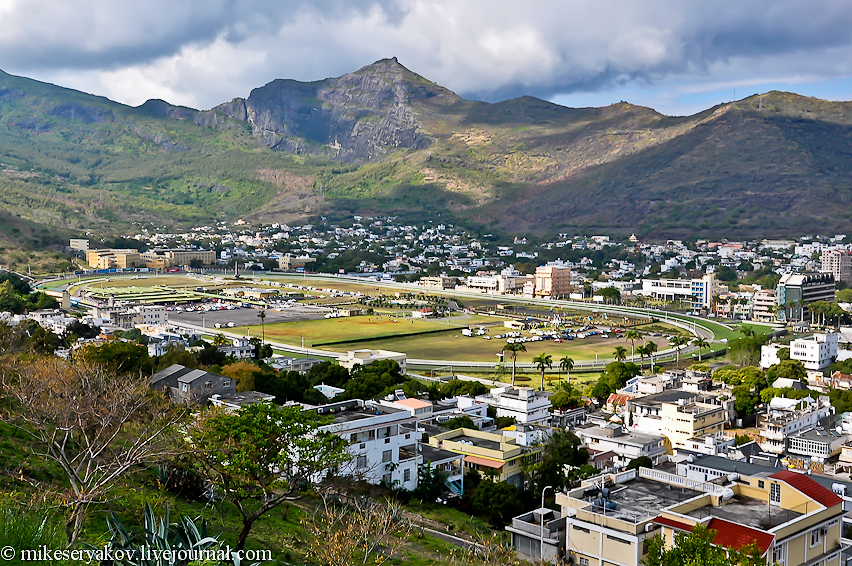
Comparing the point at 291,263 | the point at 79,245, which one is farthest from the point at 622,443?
the point at 79,245

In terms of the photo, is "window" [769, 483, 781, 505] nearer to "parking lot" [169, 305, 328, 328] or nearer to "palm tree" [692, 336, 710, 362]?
"palm tree" [692, 336, 710, 362]

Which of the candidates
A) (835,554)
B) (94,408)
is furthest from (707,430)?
(94,408)

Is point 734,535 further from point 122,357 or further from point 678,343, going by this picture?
point 678,343

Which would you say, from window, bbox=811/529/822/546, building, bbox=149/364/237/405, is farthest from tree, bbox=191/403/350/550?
building, bbox=149/364/237/405

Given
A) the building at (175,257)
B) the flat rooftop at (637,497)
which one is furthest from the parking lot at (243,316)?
the flat rooftop at (637,497)

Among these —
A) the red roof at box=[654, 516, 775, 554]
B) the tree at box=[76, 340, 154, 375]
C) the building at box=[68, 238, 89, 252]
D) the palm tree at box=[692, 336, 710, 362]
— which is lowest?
the palm tree at box=[692, 336, 710, 362]

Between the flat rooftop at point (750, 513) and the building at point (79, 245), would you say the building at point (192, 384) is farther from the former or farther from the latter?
the building at point (79, 245)

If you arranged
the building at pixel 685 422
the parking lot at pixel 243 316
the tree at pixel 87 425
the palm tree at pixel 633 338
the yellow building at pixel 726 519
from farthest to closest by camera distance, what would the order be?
the parking lot at pixel 243 316, the palm tree at pixel 633 338, the building at pixel 685 422, the yellow building at pixel 726 519, the tree at pixel 87 425
